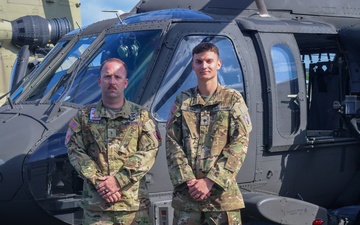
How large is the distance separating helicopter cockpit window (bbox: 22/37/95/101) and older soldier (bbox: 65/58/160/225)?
143cm

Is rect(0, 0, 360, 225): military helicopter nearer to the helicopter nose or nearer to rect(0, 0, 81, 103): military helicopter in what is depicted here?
the helicopter nose

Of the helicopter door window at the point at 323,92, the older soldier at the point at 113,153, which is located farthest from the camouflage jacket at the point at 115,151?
the helicopter door window at the point at 323,92

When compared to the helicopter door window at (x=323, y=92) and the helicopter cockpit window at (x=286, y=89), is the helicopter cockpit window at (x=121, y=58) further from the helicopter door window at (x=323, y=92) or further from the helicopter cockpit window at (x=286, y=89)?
the helicopter door window at (x=323, y=92)

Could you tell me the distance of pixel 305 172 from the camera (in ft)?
17.7

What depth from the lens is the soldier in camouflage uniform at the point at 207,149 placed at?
3637 millimetres

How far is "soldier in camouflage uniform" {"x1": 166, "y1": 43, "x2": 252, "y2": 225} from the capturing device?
3.64 meters

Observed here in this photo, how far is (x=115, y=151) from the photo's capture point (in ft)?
12.5

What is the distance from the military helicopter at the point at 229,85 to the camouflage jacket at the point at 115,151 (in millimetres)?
695

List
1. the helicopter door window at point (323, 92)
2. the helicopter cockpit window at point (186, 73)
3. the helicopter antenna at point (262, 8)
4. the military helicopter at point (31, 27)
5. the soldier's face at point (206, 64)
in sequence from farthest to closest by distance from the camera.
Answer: the military helicopter at point (31, 27) → the helicopter door window at point (323, 92) → the helicopter antenna at point (262, 8) → the helicopter cockpit window at point (186, 73) → the soldier's face at point (206, 64)

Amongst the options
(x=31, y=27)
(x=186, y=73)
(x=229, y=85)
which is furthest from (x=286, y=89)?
(x=31, y=27)

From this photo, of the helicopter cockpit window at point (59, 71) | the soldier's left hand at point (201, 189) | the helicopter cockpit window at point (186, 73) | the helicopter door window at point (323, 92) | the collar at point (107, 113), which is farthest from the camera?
the helicopter door window at point (323, 92)

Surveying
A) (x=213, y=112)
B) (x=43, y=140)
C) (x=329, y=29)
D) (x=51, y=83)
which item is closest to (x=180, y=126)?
(x=213, y=112)

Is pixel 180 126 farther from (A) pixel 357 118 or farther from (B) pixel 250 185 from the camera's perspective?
(A) pixel 357 118

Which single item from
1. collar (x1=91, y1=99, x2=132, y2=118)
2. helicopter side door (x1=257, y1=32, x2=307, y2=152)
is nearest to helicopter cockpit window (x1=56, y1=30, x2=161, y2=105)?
collar (x1=91, y1=99, x2=132, y2=118)
